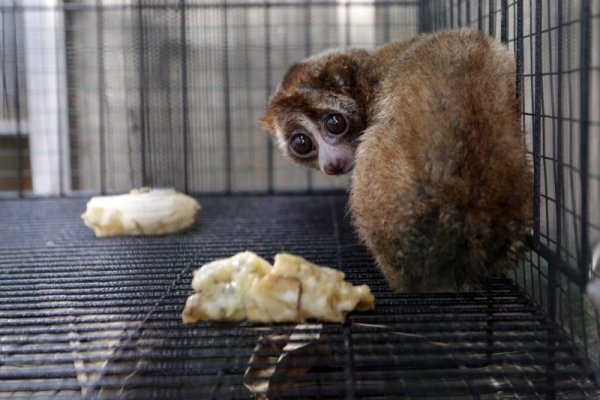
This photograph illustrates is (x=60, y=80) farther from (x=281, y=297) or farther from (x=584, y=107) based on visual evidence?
(x=584, y=107)

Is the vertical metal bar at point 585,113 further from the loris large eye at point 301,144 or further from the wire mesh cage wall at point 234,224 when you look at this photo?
the loris large eye at point 301,144

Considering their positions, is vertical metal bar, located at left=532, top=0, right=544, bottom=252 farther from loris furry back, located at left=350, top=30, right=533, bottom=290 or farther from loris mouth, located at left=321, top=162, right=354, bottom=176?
loris mouth, located at left=321, top=162, right=354, bottom=176

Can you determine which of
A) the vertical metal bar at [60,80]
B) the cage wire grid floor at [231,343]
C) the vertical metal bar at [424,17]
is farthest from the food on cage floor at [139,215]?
the vertical metal bar at [424,17]

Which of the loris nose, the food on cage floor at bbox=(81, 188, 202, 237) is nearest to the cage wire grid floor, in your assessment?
the food on cage floor at bbox=(81, 188, 202, 237)

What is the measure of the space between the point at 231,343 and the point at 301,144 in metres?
1.68

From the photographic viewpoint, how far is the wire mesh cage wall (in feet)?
4.84

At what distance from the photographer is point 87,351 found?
5.08 ft

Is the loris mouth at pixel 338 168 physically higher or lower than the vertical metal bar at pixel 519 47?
lower

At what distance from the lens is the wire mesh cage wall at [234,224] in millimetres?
1476

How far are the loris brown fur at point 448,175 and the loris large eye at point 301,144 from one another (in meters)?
0.97

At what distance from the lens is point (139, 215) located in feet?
9.32

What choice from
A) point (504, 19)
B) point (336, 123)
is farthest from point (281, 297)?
point (336, 123)

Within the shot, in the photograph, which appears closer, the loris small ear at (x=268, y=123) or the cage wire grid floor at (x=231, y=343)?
the cage wire grid floor at (x=231, y=343)

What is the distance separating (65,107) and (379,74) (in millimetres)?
2955
